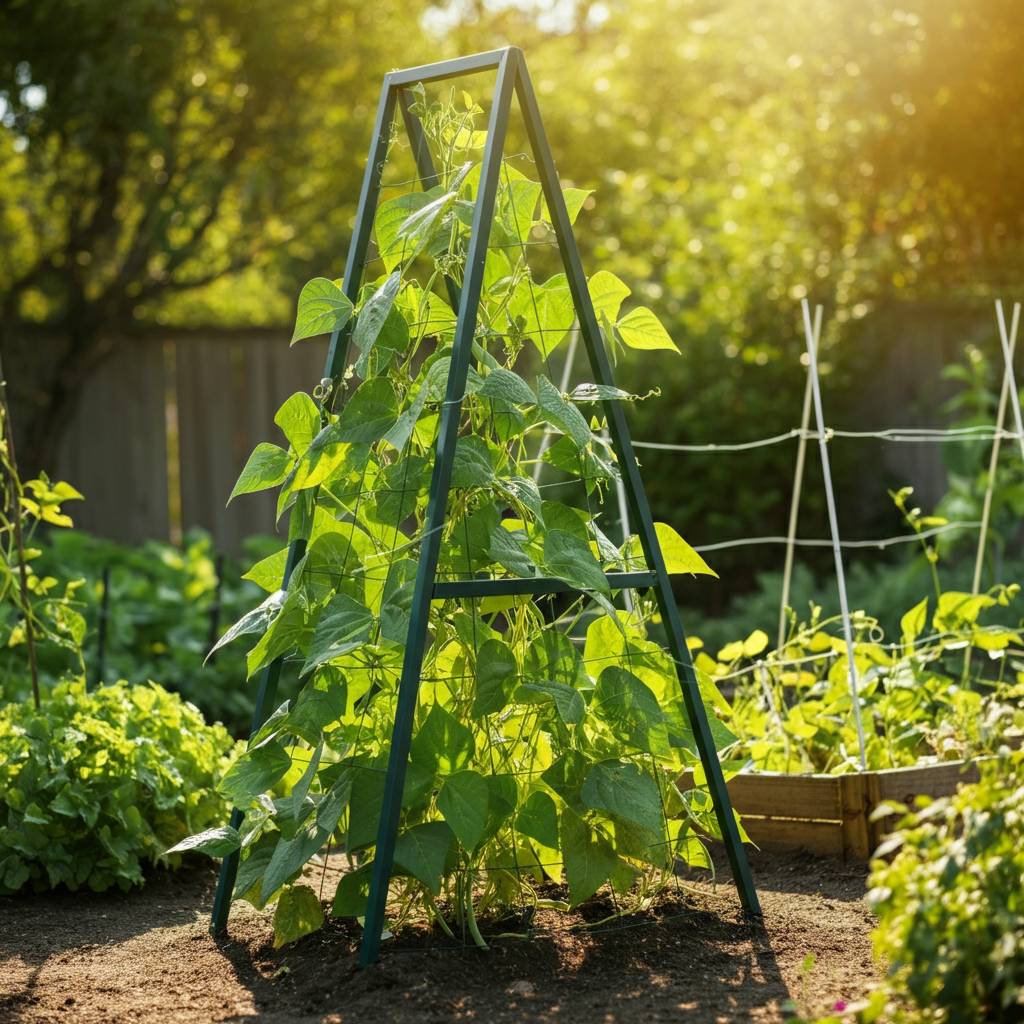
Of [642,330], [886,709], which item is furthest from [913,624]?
[642,330]

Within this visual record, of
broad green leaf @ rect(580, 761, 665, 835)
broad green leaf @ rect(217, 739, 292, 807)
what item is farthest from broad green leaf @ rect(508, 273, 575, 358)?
broad green leaf @ rect(217, 739, 292, 807)

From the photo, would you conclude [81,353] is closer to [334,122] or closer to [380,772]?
[334,122]

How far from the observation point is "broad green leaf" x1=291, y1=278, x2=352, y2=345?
206 cm

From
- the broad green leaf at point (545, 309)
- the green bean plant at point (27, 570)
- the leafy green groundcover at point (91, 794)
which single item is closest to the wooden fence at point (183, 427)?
the green bean plant at point (27, 570)

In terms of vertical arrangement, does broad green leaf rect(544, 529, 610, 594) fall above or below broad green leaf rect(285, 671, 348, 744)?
above

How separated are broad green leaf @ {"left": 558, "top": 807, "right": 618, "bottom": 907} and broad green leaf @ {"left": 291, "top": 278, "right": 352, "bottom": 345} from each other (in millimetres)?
997

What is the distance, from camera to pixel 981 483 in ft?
16.4

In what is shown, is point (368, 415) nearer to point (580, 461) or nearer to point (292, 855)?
point (580, 461)

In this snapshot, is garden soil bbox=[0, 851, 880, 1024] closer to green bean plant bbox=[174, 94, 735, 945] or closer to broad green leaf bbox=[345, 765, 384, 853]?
green bean plant bbox=[174, 94, 735, 945]

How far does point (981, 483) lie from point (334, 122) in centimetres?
497

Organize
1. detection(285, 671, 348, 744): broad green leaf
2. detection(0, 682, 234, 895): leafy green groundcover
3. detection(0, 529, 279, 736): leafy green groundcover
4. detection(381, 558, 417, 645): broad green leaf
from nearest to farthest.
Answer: detection(381, 558, 417, 645): broad green leaf
detection(285, 671, 348, 744): broad green leaf
detection(0, 682, 234, 895): leafy green groundcover
detection(0, 529, 279, 736): leafy green groundcover

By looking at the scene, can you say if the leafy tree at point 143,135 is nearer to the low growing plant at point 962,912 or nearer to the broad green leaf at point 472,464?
the broad green leaf at point 472,464

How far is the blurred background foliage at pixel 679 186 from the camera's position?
6.30 metres

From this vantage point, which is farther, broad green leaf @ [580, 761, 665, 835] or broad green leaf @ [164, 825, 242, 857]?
broad green leaf @ [164, 825, 242, 857]
